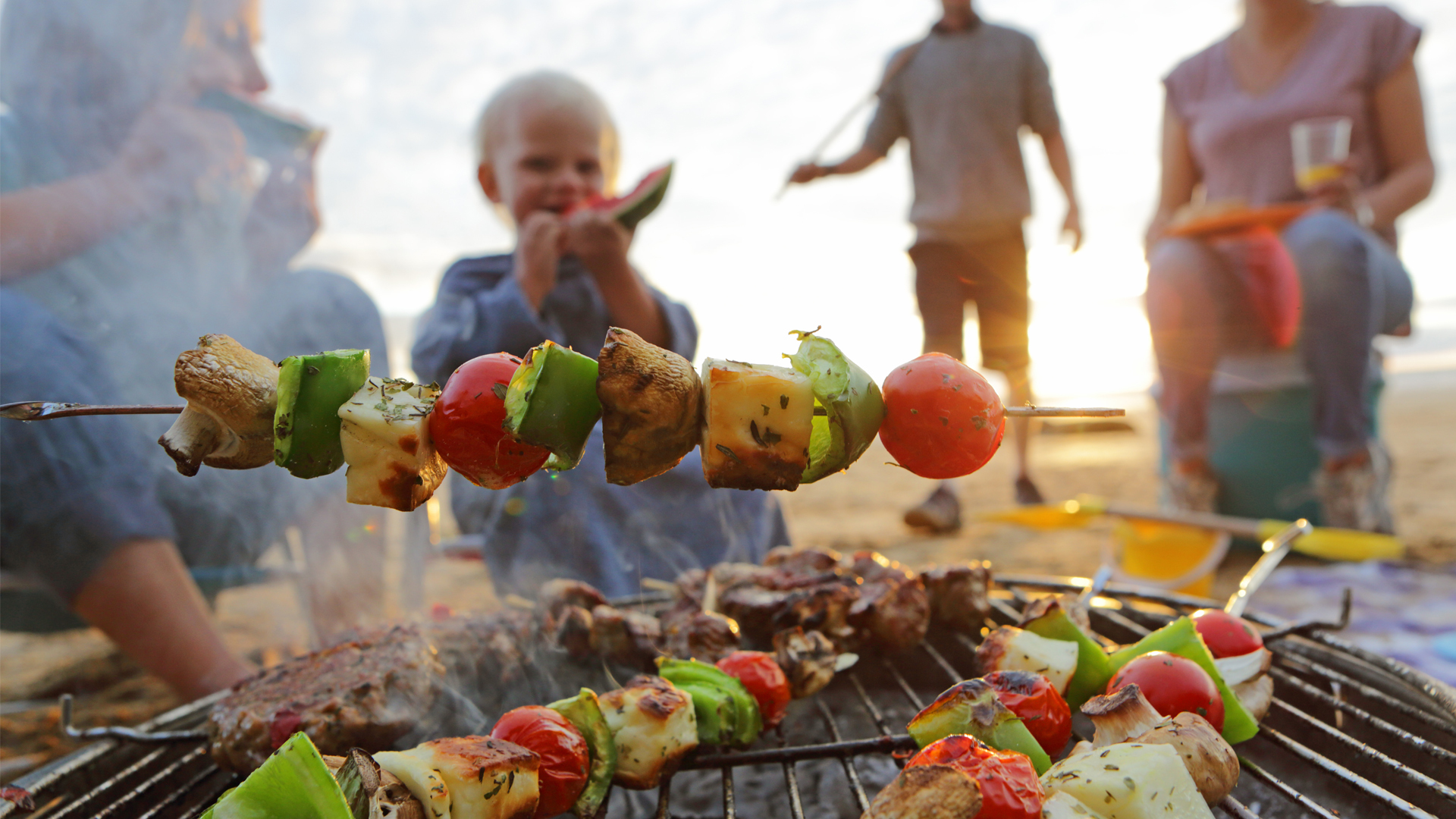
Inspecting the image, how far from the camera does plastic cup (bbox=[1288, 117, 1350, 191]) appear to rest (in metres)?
4.01

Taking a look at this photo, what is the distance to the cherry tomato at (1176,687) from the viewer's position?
1394mm

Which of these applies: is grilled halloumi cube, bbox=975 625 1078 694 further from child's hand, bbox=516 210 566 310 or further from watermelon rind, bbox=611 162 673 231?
child's hand, bbox=516 210 566 310

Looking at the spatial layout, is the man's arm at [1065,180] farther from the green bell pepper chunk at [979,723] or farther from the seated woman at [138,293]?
the green bell pepper chunk at [979,723]

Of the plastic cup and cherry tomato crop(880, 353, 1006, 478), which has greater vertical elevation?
the plastic cup

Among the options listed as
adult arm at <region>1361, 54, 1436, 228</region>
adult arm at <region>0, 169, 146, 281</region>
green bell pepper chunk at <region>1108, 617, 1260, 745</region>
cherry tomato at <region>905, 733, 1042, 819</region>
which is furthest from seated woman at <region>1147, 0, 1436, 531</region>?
adult arm at <region>0, 169, 146, 281</region>

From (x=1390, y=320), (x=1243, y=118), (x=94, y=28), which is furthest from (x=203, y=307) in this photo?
(x=1390, y=320)

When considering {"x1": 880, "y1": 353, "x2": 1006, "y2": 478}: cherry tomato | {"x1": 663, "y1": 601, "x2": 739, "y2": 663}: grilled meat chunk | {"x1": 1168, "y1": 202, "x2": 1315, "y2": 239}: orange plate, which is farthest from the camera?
{"x1": 1168, "y1": 202, "x2": 1315, "y2": 239}: orange plate

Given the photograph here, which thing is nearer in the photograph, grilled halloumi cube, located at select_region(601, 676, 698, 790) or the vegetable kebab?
the vegetable kebab

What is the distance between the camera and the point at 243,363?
1180mm

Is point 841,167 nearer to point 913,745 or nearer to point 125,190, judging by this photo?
point 125,190

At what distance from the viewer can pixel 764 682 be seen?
5.22 ft

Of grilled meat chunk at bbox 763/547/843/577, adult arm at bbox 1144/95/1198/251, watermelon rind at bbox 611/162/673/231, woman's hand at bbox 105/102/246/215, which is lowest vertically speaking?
grilled meat chunk at bbox 763/547/843/577

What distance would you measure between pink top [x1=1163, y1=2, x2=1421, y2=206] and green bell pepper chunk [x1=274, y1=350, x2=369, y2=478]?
552 cm

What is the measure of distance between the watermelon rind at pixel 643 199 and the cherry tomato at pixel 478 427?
2.00 m
